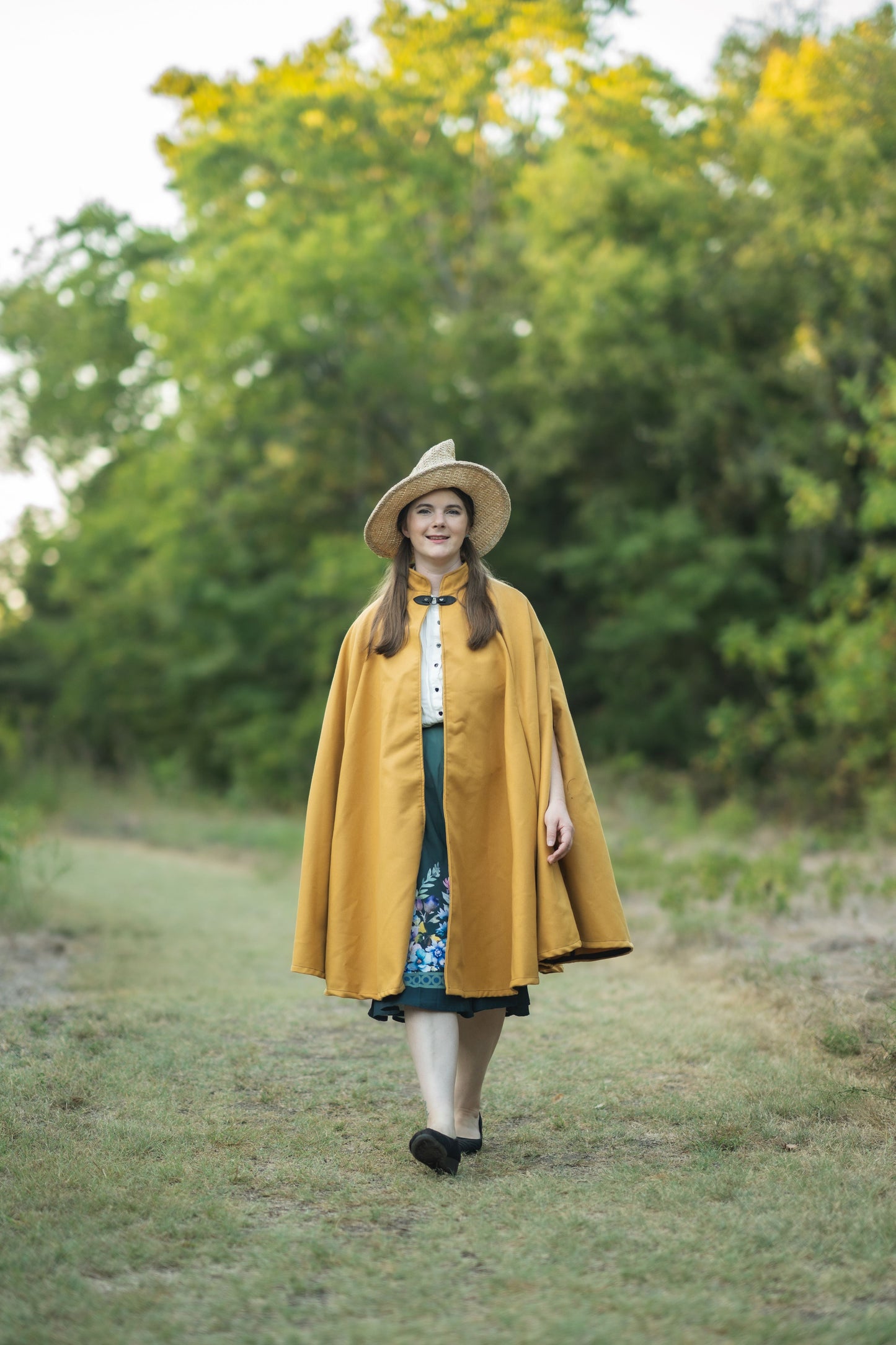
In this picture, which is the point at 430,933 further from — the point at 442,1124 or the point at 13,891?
the point at 13,891

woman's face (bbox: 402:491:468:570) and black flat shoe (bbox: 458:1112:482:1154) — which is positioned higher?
woman's face (bbox: 402:491:468:570)

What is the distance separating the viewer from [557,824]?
12.3 ft

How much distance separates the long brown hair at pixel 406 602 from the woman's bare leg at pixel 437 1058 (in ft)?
3.52

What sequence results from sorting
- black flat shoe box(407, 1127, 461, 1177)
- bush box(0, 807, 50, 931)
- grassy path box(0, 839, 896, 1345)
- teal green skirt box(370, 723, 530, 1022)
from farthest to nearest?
bush box(0, 807, 50, 931), teal green skirt box(370, 723, 530, 1022), black flat shoe box(407, 1127, 461, 1177), grassy path box(0, 839, 896, 1345)

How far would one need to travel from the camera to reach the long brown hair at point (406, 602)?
12.8 feet

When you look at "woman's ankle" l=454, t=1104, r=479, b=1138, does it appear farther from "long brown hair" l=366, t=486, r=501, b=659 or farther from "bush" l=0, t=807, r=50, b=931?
"bush" l=0, t=807, r=50, b=931

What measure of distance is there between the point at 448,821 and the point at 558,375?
1349 cm

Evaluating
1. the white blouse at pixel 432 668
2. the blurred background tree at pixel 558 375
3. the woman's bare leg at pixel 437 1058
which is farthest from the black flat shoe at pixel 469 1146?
the blurred background tree at pixel 558 375

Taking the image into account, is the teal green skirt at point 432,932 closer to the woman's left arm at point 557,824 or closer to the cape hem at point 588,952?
the cape hem at point 588,952

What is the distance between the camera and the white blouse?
12.6ft

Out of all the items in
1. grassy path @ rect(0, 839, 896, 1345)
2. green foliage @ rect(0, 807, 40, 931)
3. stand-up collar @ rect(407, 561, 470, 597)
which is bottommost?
grassy path @ rect(0, 839, 896, 1345)

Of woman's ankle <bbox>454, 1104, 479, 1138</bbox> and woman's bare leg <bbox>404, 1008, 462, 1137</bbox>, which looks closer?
woman's bare leg <bbox>404, 1008, 462, 1137</bbox>

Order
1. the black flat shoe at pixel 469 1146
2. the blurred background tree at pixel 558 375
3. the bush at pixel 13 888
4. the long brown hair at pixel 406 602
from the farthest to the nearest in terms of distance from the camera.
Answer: the blurred background tree at pixel 558 375
the bush at pixel 13 888
the long brown hair at pixel 406 602
the black flat shoe at pixel 469 1146

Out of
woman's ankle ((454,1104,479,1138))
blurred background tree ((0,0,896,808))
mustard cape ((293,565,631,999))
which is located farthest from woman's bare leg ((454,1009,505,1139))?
blurred background tree ((0,0,896,808))
